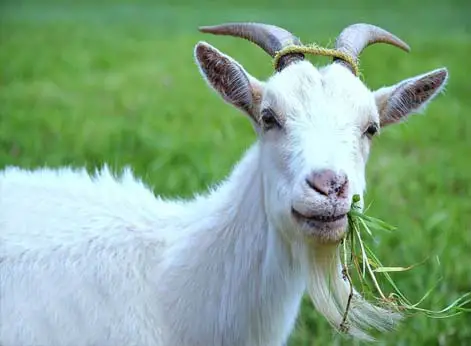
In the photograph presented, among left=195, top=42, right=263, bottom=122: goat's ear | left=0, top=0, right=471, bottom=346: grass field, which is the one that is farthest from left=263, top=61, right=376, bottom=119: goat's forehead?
left=0, top=0, right=471, bottom=346: grass field

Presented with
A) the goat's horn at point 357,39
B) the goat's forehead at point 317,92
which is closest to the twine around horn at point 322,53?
the goat's horn at point 357,39

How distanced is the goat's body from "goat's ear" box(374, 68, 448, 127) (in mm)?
643

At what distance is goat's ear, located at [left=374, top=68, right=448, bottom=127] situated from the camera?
14.2 ft

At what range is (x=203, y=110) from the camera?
9906 millimetres

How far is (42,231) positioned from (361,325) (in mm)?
1608

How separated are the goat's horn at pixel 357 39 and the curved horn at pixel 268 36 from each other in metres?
0.20

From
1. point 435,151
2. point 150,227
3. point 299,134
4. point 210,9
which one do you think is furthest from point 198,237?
point 210,9

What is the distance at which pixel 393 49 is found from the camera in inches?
523

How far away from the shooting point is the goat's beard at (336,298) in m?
3.93

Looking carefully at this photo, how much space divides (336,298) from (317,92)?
0.92 m

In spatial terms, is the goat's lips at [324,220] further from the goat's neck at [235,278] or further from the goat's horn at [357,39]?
the goat's horn at [357,39]

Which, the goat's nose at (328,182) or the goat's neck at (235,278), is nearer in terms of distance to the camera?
the goat's nose at (328,182)

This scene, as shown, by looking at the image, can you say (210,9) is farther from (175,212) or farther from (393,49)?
(175,212)

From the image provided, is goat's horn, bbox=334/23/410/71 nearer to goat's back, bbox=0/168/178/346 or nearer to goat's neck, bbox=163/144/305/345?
goat's neck, bbox=163/144/305/345
